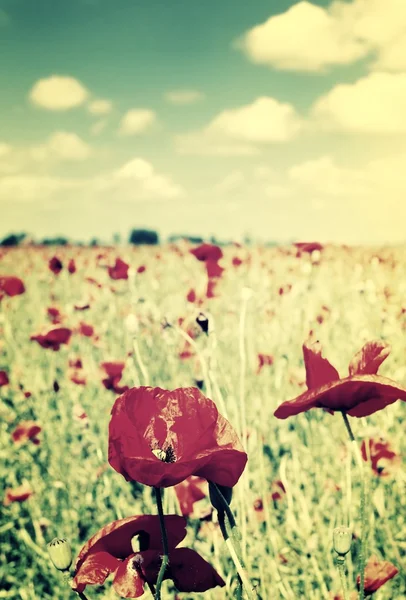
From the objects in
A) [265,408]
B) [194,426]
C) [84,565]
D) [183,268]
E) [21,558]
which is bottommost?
[21,558]

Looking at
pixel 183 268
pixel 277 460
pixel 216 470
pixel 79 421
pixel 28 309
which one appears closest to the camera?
pixel 216 470

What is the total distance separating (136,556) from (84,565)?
47mm

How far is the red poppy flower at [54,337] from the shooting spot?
161 cm

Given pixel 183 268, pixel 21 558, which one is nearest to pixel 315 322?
pixel 21 558

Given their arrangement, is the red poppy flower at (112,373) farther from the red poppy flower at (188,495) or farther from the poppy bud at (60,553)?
the poppy bud at (60,553)

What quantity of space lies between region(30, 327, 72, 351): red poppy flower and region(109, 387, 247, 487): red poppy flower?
1171 millimetres

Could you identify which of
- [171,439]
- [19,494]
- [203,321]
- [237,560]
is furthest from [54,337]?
[237,560]

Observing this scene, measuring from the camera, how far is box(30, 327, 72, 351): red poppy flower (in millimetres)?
1610

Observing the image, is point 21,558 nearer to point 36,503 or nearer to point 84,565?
point 36,503

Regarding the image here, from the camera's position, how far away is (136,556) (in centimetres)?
47

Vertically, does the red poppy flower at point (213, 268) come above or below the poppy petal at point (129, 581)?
above

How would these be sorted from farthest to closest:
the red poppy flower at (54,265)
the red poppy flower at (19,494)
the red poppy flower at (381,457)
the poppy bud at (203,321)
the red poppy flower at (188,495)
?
the red poppy flower at (54,265), the red poppy flower at (19,494), the red poppy flower at (381,457), the red poppy flower at (188,495), the poppy bud at (203,321)

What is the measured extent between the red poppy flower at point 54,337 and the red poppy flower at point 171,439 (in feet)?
3.84

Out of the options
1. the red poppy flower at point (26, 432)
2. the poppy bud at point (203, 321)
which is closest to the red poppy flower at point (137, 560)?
the poppy bud at point (203, 321)
